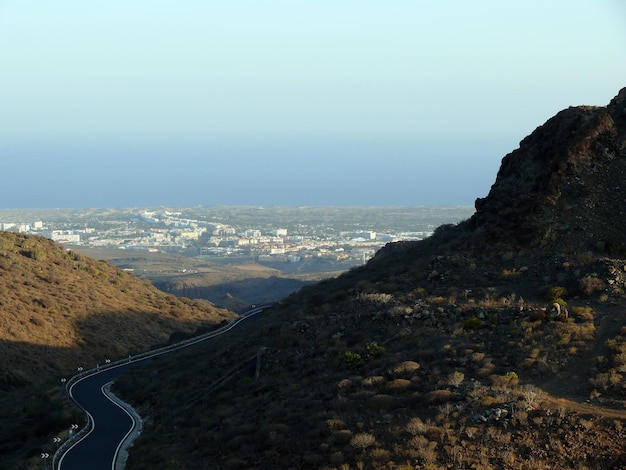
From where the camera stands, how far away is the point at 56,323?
160 feet

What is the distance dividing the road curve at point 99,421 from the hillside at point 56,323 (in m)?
0.93

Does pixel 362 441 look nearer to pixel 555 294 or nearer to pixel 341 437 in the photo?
pixel 341 437

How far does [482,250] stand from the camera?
29.0m

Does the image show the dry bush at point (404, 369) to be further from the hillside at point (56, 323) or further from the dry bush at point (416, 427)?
the hillside at point (56, 323)

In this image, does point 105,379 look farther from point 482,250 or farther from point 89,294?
point 89,294

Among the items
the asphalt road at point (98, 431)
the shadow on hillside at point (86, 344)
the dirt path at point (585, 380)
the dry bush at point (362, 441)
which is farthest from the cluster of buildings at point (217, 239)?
the dry bush at point (362, 441)

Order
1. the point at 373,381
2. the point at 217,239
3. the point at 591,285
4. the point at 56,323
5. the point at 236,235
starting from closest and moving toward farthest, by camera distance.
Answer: the point at 373,381 → the point at 591,285 → the point at 56,323 → the point at 217,239 → the point at 236,235

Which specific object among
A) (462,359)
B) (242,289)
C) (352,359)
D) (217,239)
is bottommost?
(242,289)

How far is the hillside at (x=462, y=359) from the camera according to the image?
17016mm

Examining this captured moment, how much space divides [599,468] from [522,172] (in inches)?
686

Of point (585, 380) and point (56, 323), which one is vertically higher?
point (585, 380)

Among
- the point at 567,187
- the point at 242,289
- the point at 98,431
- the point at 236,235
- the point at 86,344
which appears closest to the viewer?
the point at 98,431

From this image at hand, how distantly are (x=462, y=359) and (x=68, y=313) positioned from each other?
3457cm

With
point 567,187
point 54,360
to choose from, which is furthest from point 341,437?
point 54,360
